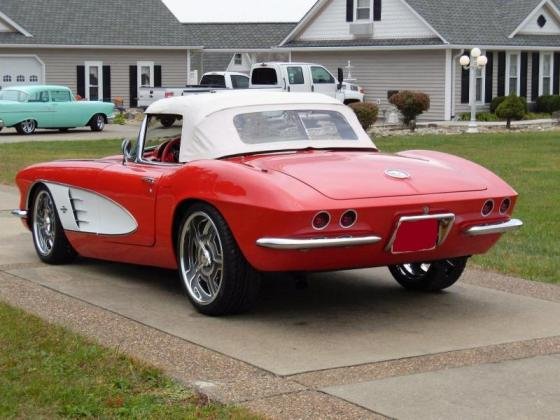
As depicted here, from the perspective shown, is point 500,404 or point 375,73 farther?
point 375,73

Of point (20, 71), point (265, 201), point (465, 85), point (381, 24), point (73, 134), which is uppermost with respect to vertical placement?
point (381, 24)

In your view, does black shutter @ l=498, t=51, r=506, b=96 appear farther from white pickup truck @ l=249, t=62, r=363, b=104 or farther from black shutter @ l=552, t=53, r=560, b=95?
white pickup truck @ l=249, t=62, r=363, b=104

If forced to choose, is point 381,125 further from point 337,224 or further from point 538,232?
point 337,224

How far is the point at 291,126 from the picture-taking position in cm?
793

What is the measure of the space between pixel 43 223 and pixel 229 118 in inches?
88.8

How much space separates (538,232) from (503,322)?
14.7ft

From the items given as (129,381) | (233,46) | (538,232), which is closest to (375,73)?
(233,46)

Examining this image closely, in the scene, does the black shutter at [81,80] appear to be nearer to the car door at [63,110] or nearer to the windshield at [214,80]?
the windshield at [214,80]

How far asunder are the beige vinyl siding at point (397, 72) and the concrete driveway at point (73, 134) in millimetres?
9234

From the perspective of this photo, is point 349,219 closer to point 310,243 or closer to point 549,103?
point 310,243

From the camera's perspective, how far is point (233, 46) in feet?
175

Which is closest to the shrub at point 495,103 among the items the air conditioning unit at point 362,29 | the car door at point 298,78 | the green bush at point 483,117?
the green bush at point 483,117

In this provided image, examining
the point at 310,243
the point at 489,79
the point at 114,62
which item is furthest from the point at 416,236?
the point at 114,62

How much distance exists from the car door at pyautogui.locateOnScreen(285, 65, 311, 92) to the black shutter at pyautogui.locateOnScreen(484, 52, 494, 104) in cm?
774
